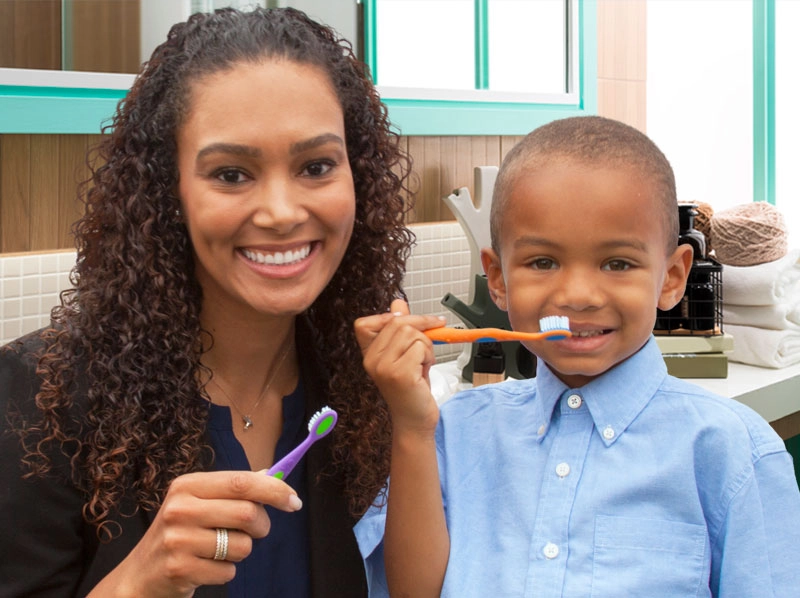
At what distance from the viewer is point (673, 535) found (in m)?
0.93

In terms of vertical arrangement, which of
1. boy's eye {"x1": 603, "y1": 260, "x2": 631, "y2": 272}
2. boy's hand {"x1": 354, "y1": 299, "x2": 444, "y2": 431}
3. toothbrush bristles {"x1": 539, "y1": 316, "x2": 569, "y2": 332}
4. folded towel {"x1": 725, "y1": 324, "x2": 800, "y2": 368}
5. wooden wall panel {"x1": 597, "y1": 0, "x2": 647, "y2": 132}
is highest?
wooden wall panel {"x1": 597, "y1": 0, "x2": 647, "y2": 132}

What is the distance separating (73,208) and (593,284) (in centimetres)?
114

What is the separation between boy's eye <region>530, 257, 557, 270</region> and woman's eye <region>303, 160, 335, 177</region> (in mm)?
291

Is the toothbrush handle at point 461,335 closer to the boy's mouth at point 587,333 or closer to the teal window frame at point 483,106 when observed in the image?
the boy's mouth at point 587,333

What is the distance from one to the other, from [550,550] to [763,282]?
4.92ft

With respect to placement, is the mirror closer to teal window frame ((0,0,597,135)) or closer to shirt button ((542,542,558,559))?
teal window frame ((0,0,597,135))

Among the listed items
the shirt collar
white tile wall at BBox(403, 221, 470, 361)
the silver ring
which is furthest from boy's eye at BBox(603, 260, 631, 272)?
white tile wall at BBox(403, 221, 470, 361)

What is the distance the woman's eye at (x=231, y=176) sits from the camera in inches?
42.9

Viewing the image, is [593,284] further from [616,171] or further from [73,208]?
[73,208]

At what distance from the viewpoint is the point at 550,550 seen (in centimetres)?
97

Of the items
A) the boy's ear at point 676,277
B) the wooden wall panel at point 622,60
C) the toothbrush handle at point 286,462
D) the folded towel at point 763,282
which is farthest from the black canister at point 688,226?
the toothbrush handle at point 286,462

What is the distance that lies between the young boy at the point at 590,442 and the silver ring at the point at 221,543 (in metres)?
0.24

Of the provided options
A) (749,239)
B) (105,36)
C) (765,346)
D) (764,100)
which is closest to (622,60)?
(749,239)

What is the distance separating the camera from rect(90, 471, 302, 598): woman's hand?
82cm
